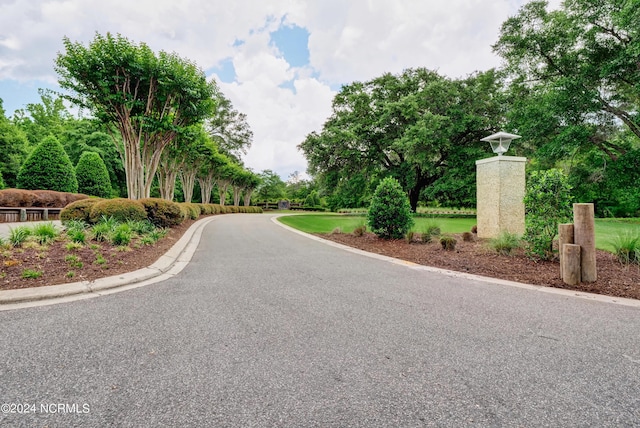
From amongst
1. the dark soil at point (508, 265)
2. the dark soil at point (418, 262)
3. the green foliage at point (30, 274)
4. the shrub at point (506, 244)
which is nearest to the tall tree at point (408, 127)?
the dark soil at point (508, 265)

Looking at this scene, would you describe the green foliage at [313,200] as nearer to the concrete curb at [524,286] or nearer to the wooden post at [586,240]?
the concrete curb at [524,286]

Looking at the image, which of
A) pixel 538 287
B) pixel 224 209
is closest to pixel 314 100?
pixel 224 209

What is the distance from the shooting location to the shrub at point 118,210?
7910 mm

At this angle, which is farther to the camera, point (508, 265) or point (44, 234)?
point (44, 234)

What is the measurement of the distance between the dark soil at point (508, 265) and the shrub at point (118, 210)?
6.32 m

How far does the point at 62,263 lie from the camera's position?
4480 millimetres

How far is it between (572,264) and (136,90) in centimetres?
1328

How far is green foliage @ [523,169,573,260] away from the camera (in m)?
5.05

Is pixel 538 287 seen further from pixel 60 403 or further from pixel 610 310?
pixel 60 403

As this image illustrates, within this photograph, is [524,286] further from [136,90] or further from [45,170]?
[45,170]

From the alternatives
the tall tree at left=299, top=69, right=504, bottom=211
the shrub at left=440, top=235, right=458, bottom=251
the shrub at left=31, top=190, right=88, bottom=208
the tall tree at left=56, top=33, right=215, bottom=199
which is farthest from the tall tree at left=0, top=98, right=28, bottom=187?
the shrub at left=440, top=235, right=458, bottom=251

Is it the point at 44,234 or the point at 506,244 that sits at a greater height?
the point at 44,234

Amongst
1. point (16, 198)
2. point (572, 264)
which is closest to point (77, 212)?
point (16, 198)

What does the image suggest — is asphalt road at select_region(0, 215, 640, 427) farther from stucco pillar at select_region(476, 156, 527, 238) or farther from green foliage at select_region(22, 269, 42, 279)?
stucco pillar at select_region(476, 156, 527, 238)
